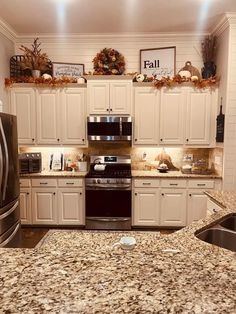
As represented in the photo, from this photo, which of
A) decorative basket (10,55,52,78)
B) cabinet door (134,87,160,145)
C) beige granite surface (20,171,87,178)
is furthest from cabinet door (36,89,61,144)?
cabinet door (134,87,160,145)

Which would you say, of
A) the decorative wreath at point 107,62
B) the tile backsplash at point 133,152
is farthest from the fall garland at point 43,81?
the tile backsplash at point 133,152

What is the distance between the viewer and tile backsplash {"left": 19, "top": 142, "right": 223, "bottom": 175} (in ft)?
14.5

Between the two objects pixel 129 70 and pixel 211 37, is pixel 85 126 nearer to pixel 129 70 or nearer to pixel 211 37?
pixel 129 70

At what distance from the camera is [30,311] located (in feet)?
2.62

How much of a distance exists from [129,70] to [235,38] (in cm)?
165

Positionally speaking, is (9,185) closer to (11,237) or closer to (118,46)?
(11,237)

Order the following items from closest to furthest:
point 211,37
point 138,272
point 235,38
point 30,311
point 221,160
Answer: point 30,311
point 138,272
point 235,38
point 221,160
point 211,37

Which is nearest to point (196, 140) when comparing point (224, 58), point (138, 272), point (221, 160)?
point (221, 160)

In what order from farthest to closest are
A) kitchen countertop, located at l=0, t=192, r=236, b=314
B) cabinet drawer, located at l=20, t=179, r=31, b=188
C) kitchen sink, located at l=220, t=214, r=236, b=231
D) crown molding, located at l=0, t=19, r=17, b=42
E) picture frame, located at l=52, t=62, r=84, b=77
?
picture frame, located at l=52, t=62, r=84, b=77, cabinet drawer, located at l=20, t=179, r=31, b=188, crown molding, located at l=0, t=19, r=17, b=42, kitchen sink, located at l=220, t=214, r=236, b=231, kitchen countertop, located at l=0, t=192, r=236, b=314

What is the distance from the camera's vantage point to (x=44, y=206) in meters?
4.03

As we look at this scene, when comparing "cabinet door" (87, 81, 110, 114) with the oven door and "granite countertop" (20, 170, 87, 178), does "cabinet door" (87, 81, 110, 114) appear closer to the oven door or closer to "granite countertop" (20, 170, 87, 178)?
"granite countertop" (20, 170, 87, 178)

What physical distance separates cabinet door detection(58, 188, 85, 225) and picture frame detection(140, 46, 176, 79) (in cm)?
230

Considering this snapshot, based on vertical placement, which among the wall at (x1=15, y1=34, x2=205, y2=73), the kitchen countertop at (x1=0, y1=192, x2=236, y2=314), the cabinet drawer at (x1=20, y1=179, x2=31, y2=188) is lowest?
the cabinet drawer at (x1=20, y1=179, x2=31, y2=188)

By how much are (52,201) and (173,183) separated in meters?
1.89
